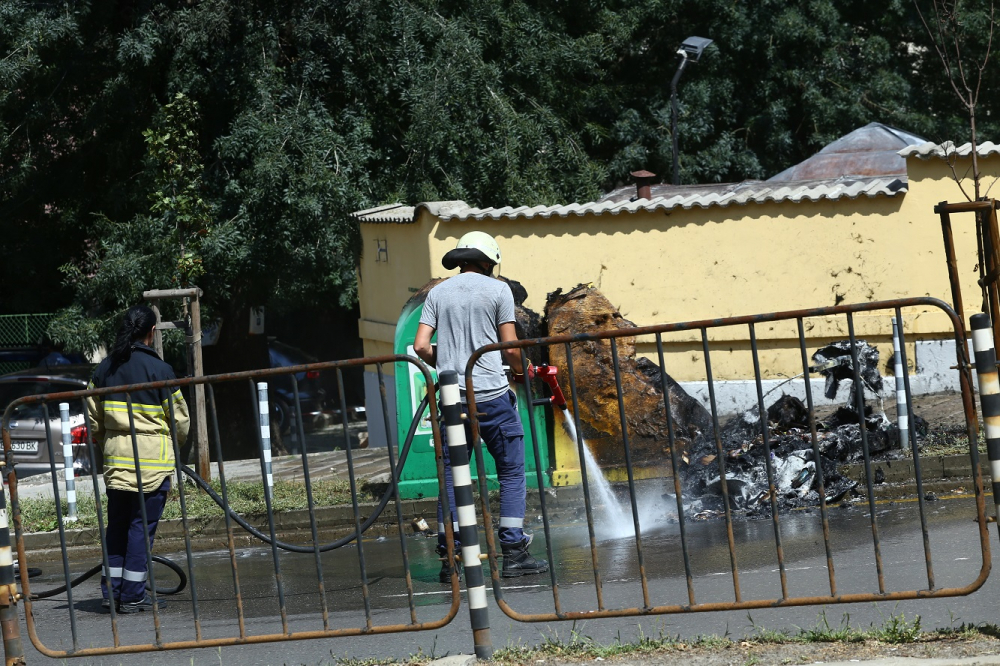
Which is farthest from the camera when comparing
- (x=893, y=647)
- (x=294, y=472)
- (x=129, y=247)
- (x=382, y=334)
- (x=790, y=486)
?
(x=129, y=247)

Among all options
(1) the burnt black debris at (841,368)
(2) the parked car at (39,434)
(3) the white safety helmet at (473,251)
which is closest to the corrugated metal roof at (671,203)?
(1) the burnt black debris at (841,368)

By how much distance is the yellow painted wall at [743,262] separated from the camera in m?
12.1

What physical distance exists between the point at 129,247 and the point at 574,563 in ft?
35.8

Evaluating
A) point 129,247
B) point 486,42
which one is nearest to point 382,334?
point 129,247

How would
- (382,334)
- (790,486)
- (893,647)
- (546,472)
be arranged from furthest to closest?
1. (382,334)
2. (546,472)
3. (790,486)
4. (893,647)

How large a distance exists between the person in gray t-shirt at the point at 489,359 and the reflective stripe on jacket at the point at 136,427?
4.83ft

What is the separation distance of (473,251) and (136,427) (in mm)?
2072

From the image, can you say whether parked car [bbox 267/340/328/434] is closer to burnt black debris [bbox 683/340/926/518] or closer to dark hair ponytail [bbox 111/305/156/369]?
burnt black debris [bbox 683/340/926/518]

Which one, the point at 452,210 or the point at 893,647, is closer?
the point at 893,647

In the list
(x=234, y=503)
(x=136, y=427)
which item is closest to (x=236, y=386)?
(x=234, y=503)

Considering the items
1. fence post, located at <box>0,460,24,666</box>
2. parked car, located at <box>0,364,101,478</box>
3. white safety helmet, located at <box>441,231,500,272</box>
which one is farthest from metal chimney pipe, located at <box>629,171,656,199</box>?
fence post, located at <box>0,460,24,666</box>

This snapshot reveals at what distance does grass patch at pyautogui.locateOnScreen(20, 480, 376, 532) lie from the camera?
9086mm

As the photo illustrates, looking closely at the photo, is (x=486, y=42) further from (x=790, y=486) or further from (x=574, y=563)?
(x=574, y=563)

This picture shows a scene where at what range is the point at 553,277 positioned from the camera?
12273 mm
